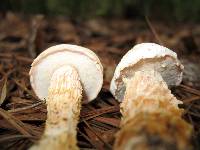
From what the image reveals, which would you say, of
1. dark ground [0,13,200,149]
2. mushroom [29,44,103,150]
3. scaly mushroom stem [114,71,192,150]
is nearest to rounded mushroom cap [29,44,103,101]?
mushroom [29,44,103,150]

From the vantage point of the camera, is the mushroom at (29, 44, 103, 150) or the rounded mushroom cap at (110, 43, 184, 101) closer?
the mushroom at (29, 44, 103, 150)

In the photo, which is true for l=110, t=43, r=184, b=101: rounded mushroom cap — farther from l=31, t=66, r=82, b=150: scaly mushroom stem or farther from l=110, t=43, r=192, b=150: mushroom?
l=31, t=66, r=82, b=150: scaly mushroom stem

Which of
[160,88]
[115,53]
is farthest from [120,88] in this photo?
[115,53]

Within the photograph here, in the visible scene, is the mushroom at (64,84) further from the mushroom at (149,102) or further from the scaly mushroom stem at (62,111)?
the mushroom at (149,102)

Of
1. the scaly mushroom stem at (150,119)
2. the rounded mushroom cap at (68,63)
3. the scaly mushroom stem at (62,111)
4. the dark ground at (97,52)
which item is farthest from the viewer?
the rounded mushroom cap at (68,63)

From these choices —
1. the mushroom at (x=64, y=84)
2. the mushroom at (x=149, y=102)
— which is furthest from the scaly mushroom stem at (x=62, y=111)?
the mushroom at (x=149, y=102)

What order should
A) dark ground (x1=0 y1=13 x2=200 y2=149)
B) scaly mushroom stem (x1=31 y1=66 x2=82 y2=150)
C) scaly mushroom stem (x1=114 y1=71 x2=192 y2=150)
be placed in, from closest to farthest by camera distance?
scaly mushroom stem (x1=114 y1=71 x2=192 y2=150), scaly mushroom stem (x1=31 y1=66 x2=82 y2=150), dark ground (x1=0 y1=13 x2=200 y2=149)

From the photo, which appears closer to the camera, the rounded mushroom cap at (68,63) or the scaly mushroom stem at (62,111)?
the scaly mushroom stem at (62,111)
